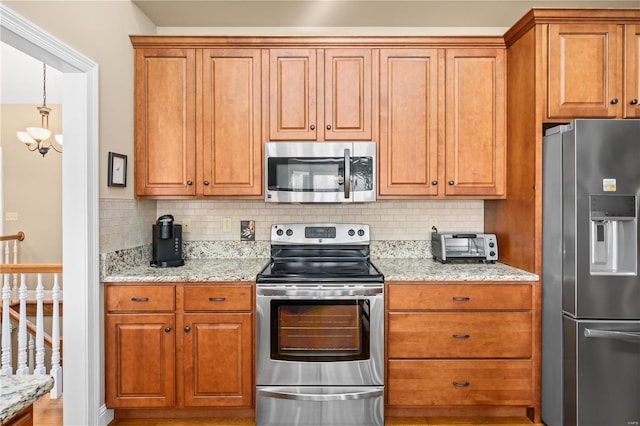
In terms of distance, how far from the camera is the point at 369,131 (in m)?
2.74

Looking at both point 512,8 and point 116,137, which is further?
point 512,8

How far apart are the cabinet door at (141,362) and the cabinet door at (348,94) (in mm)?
1631

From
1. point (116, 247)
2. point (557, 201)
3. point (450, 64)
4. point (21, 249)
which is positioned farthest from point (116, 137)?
point (21, 249)

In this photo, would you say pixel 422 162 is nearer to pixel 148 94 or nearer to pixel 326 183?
pixel 326 183

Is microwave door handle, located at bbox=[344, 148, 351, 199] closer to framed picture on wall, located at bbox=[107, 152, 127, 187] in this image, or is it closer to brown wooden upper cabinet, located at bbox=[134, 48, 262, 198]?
brown wooden upper cabinet, located at bbox=[134, 48, 262, 198]

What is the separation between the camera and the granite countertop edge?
2377mm

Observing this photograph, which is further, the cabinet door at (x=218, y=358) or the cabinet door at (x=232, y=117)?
the cabinet door at (x=232, y=117)

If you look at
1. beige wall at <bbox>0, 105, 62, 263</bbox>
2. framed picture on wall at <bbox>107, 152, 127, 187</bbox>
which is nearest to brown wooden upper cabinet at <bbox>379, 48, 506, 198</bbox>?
framed picture on wall at <bbox>107, 152, 127, 187</bbox>

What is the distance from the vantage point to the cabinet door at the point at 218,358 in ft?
7.82

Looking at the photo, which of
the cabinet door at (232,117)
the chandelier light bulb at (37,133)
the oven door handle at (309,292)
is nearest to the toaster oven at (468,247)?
the oven door handle at (309,292)

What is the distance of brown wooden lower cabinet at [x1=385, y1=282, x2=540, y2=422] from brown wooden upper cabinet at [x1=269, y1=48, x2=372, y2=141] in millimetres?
1170

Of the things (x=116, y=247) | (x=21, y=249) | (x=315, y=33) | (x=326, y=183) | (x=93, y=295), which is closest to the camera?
(x=93, y=295)

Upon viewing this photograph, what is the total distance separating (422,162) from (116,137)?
2.00m

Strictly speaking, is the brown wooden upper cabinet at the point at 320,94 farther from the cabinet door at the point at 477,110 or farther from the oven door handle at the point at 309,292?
the oven door handle at the point at 309,292
